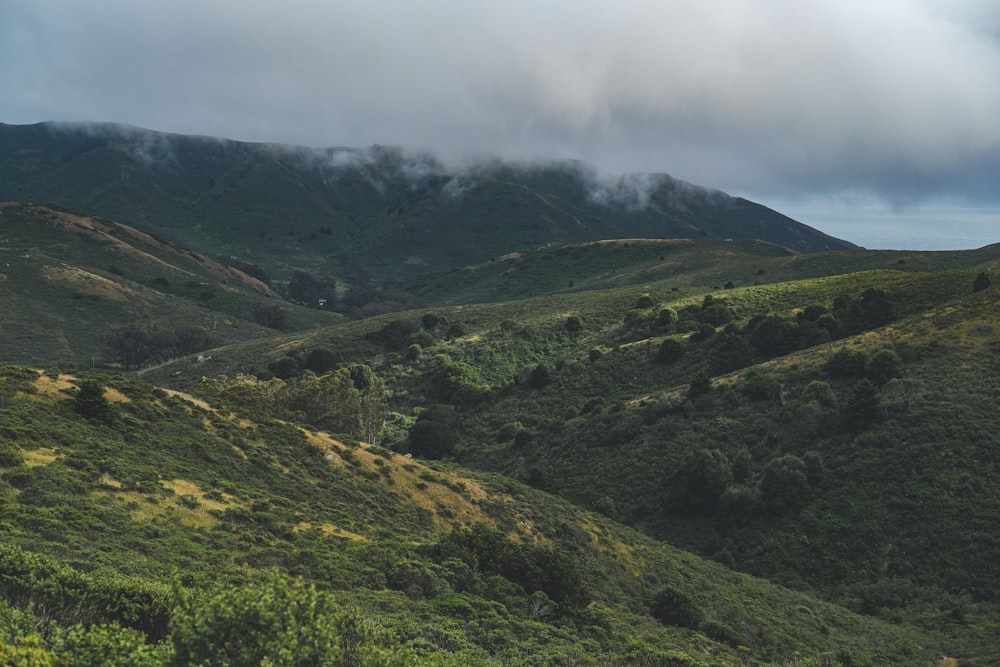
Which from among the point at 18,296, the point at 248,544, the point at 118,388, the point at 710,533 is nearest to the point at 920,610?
the point at 710,533

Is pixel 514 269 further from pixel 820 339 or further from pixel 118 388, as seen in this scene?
pixel 118 388

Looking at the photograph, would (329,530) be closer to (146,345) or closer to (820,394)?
(820,394)

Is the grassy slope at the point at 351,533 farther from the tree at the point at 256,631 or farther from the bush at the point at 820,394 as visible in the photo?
the bush at the point at 820,394

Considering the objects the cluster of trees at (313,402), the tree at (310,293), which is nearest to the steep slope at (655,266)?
the tree at (310,293)

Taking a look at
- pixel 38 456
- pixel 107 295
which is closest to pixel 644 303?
pixel 38 456

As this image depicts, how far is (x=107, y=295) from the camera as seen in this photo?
4232 inches

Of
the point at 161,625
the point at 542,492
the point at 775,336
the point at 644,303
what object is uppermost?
the point at 644,303

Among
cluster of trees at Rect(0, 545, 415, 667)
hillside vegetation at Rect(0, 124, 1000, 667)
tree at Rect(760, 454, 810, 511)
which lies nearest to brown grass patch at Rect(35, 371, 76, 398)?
hillside vegetation at Rect(0, 124, 1000, 667)

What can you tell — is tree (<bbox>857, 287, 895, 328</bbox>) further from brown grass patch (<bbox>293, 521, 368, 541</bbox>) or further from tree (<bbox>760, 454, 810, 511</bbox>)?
brown grass patch (<bbox>293, 521, 368, 541</bbox>)

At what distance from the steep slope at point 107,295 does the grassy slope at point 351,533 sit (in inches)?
2688

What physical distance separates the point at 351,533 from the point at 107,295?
340 feet

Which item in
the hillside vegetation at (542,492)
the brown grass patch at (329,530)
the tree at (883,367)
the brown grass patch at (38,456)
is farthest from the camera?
the tree at (883,367)

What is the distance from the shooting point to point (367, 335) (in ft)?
287

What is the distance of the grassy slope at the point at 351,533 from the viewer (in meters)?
18.2
